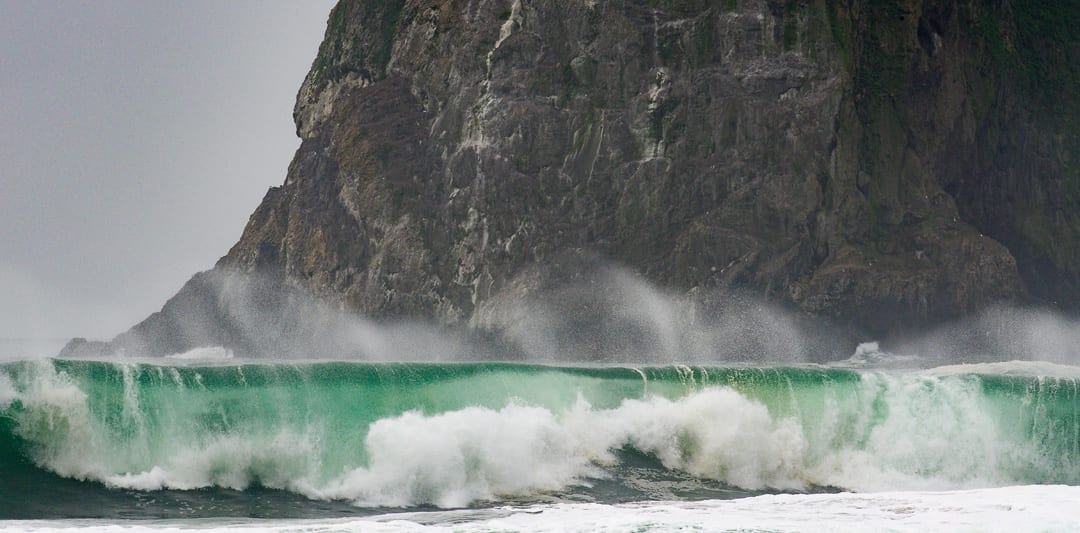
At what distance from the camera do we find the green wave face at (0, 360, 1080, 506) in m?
18.6

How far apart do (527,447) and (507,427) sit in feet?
1.39

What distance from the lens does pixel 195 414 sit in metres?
19.2

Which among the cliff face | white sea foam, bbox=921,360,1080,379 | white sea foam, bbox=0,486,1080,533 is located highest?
the cliff face

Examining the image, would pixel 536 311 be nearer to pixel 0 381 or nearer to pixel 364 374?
pixel 364 374

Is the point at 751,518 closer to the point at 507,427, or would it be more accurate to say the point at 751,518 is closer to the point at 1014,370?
the point at 507,427

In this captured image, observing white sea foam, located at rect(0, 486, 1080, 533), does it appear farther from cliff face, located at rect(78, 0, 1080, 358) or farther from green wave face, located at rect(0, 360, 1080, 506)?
cliff face, located at rect(78, 0, 1080, 358)

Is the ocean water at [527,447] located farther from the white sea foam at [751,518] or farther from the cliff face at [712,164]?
the cliff face at [712,164]

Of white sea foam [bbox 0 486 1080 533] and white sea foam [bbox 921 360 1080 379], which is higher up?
white sea foam [bbox 921 360 1080 379]

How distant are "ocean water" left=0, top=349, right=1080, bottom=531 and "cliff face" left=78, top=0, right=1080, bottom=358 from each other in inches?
712

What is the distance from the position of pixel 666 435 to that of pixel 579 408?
1.42m

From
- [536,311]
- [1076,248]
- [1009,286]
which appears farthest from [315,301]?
[1076,248]

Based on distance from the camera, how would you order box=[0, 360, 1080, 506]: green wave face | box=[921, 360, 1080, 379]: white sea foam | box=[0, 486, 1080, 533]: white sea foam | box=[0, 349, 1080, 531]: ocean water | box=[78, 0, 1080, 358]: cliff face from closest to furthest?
box=[0, 486, 1080, 533]: white sea foam, box=[0, 349, 1080, 531]: ocean water, box=[0, 360, 1080, 506]: green wave face, box=[921, 360, 1080, 379]: white sea foam, box=[78, 0, 1080, 358]: cliff face

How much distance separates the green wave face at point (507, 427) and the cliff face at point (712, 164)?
744 inches

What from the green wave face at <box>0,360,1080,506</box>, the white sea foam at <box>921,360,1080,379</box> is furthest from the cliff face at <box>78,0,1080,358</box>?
the green wave face at <box>0,360,1080,506</box>
